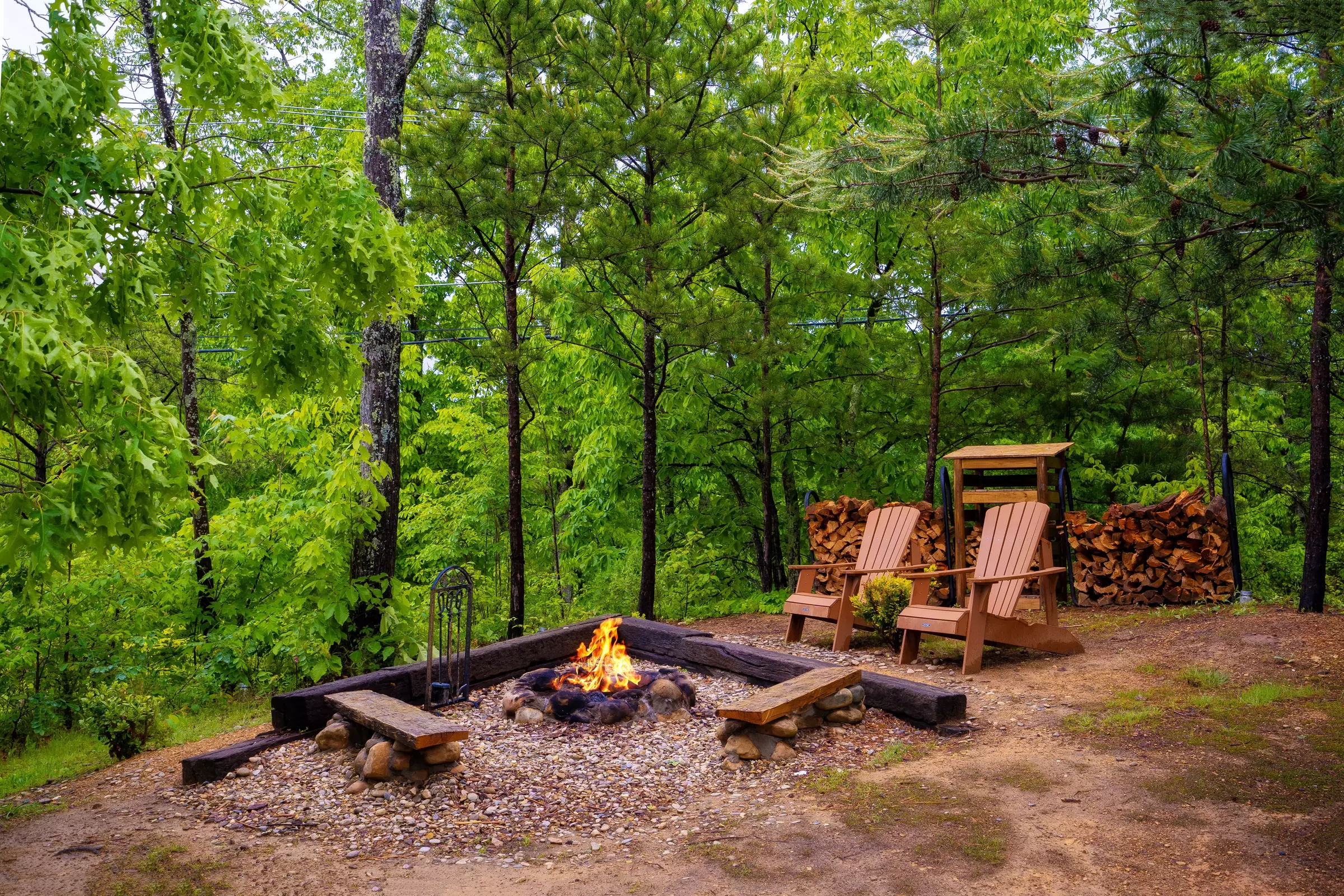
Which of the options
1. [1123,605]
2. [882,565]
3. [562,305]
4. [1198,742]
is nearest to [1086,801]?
[1198,742]

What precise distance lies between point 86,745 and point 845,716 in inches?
209

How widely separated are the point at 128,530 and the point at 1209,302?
5.35 m

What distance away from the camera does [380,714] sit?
4.47 metres

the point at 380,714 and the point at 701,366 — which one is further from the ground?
the point at 701,366

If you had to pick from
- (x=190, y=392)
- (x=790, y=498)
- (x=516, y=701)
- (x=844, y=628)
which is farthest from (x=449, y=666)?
(x=790, y=498)

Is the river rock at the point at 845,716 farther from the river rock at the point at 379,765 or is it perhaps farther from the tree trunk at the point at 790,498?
the tree trunk at the point at 790,498

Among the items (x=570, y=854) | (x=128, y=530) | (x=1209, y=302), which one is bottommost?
(x=570, y=854)

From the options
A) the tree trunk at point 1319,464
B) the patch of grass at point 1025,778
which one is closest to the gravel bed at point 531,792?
the patch of grass at point 1025,778

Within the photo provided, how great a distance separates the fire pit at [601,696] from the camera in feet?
17.0

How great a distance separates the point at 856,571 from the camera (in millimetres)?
6832

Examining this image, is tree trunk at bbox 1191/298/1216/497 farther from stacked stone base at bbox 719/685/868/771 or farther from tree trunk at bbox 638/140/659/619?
stacked stone base at bbox 719/685/868/771

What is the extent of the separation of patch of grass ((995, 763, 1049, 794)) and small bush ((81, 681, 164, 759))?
4701mm

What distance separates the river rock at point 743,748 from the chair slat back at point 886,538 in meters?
2.65

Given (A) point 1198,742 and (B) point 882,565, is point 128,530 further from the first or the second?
(B) point 882,565
